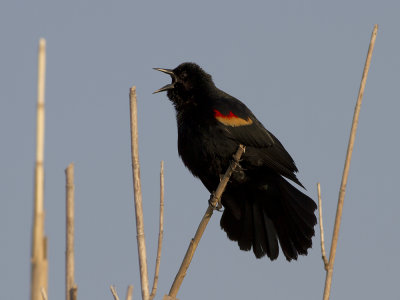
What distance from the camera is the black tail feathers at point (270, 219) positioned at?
4520 mm

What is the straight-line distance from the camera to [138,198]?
2.49 metres

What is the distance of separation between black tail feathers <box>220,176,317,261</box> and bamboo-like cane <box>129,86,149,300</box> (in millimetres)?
2231

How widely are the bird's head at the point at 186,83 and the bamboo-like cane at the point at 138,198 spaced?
2290 mm

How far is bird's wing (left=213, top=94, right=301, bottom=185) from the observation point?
4.52m

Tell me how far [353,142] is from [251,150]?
2032 mm

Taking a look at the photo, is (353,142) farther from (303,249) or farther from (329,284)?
(303,249)

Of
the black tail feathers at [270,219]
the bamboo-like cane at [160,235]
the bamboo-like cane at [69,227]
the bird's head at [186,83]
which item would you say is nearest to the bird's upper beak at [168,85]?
the bird's head at [186,83]

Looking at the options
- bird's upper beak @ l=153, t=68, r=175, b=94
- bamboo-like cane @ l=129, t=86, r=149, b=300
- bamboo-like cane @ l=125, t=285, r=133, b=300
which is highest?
bird's upper beak @ l=153, t=68, r=175, b=94

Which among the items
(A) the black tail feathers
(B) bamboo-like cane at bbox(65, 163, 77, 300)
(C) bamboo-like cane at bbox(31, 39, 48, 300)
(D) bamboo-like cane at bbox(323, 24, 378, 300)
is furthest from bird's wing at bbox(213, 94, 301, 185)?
(C) bamboo-like cane at bbox(31, 39, 48, 300)

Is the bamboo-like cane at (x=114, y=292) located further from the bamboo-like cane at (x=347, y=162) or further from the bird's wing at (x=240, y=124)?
the bird's wing at (x=240, y=124)

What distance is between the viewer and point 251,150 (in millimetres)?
4555

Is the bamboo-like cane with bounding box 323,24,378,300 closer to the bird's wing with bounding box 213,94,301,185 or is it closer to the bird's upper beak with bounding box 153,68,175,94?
the bird's wing with bounding box 213,94,301,185

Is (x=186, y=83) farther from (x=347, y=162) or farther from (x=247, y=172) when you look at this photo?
(x=347, y=162)

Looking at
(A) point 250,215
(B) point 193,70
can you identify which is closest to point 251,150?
(A) point 250,215
